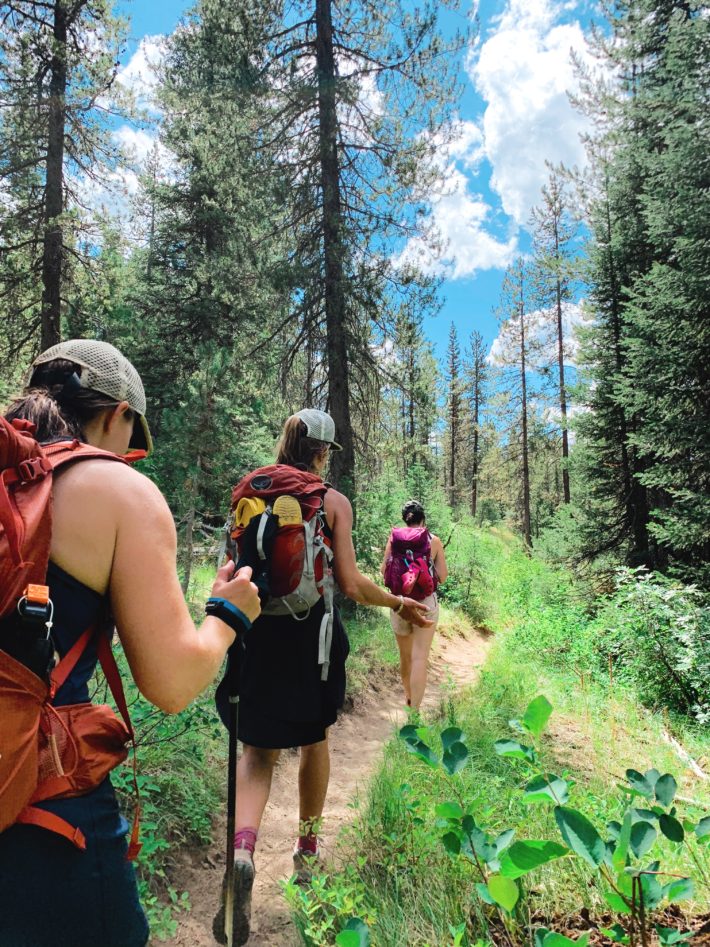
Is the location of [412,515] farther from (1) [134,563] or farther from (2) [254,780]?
(1) [134,563]

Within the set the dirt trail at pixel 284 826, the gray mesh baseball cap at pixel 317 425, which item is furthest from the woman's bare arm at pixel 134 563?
the dirt trail at pixel 284 826

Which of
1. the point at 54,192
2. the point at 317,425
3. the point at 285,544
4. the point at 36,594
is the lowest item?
the point at 285,544

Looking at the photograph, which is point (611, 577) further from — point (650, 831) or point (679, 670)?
point (650, 831)

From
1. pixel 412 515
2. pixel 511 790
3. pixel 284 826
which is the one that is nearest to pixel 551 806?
pixel 511 790

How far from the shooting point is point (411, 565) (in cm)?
541

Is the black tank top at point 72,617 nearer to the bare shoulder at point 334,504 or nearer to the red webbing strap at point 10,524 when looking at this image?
the red webbing strap at point 10,524

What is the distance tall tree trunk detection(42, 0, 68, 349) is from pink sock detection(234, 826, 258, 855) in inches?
325

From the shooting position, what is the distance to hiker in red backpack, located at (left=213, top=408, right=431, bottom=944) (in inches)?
101

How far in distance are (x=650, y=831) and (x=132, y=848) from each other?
123 centimetres

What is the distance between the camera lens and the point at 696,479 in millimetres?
7320

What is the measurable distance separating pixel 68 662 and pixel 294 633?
65.7 inches

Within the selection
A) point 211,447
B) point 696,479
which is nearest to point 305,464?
point 211,447

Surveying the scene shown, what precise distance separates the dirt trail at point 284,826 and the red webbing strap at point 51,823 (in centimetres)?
188

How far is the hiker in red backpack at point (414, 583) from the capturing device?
538cm
